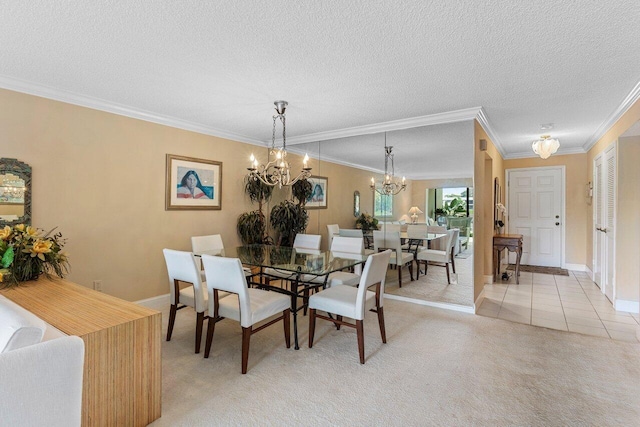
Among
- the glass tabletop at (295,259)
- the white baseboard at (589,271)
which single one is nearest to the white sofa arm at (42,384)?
the glass tabletop at (295,259)

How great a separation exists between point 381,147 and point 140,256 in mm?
3341

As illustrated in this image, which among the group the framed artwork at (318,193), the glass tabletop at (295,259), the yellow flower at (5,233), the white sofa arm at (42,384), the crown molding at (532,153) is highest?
the crown molding at (532,153)

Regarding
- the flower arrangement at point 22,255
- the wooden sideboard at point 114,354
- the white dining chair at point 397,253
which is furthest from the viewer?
the white dining chair at point 397,253

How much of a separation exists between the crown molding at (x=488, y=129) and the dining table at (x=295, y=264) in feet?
6.88

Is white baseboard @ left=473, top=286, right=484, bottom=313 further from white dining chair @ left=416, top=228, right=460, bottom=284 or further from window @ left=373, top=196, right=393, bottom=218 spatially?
window @ left=373, top=196, right=393, bottom=218

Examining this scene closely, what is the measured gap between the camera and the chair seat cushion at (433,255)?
4.01 metres

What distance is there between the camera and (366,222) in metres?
4.62

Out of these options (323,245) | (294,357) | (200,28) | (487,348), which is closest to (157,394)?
(294,357)

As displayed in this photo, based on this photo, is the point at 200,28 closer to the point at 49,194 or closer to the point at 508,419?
the point at 49,194

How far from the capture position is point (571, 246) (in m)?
6.09

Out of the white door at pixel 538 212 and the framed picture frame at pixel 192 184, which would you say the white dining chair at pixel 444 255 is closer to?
the framed picture frame at pixel 192 184

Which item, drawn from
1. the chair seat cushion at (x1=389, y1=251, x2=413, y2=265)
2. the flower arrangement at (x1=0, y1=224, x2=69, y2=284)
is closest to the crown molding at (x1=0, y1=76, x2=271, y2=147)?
the flower arrangement at (x1=0, y1=224, x2=69, y2=284)

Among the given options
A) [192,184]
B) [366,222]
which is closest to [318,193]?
[366,222]

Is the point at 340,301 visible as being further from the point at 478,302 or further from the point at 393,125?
the point at 393,125
